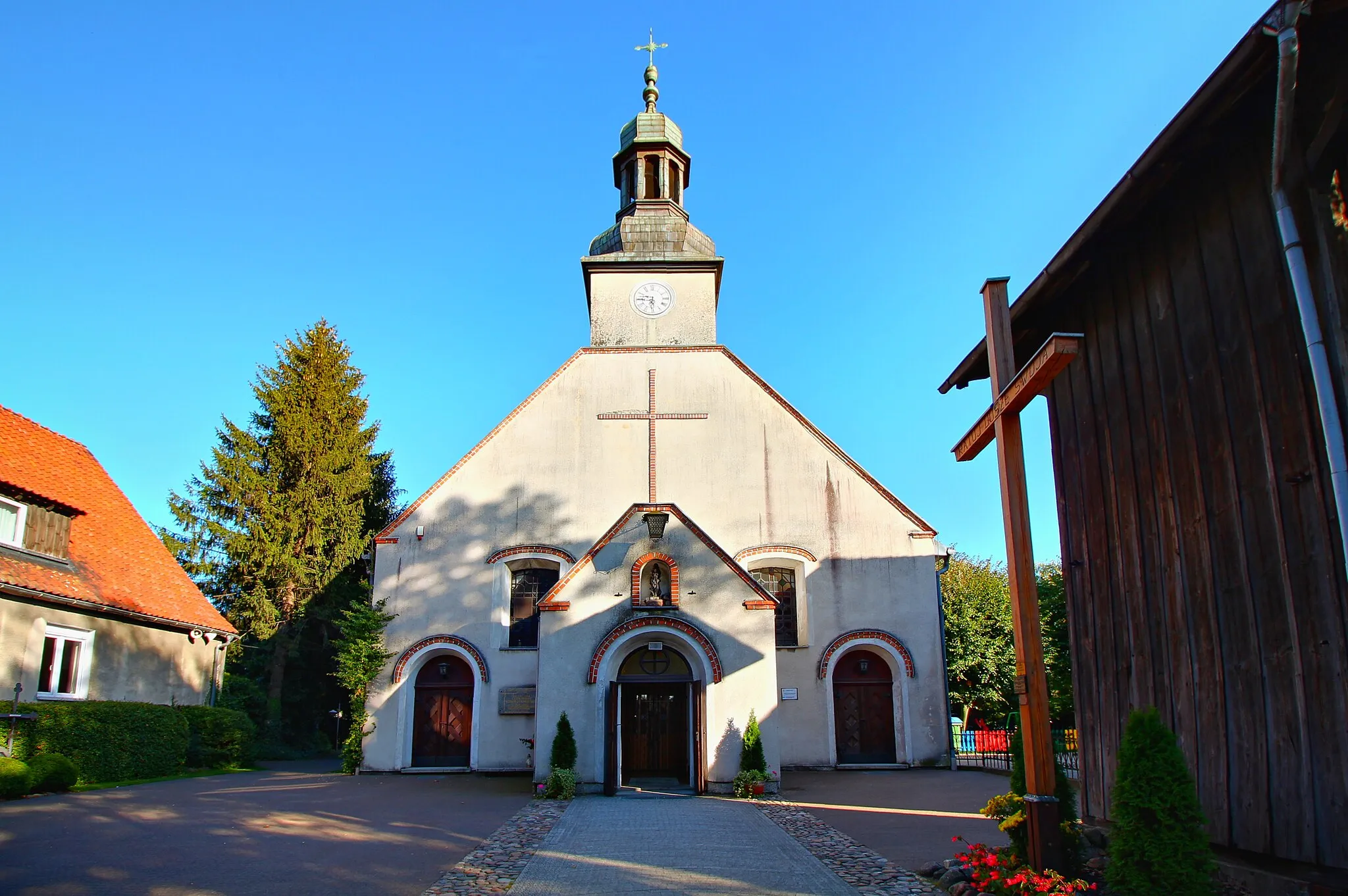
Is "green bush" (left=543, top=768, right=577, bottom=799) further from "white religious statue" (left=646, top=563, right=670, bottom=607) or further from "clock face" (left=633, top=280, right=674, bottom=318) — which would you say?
"clock face" (left=633, top=280, right=674, bottom=318)

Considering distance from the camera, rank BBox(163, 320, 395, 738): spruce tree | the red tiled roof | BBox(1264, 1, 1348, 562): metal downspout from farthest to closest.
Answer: BBox(163, 320, 395, 738): spruce tree → the red tiled roof → BBox(1264, 1, 1348, 562): metal downspout

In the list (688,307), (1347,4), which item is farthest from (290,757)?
(1347,4)

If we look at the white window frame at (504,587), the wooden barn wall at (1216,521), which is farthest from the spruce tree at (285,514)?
the wooden barn wall at (1216,521)

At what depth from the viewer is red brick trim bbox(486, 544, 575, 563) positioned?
19844mm

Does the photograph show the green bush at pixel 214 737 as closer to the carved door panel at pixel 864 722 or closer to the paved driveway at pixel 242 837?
the paved driveway at pixel 242 837

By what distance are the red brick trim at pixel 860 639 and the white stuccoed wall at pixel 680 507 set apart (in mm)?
140

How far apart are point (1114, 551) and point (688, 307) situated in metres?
15.5

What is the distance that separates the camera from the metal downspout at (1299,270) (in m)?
5.11

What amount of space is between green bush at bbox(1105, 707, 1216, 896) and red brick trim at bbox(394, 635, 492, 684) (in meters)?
15.0

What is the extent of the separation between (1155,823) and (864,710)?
1367 cm

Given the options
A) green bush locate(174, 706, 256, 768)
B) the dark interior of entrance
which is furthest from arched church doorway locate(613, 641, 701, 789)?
green bush locate(174, 706, 256, 768)

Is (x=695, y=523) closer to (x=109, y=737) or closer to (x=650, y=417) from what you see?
(x=650, y=417)

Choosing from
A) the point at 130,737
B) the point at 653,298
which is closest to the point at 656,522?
the point at 653,298

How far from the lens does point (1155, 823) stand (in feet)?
19.3
